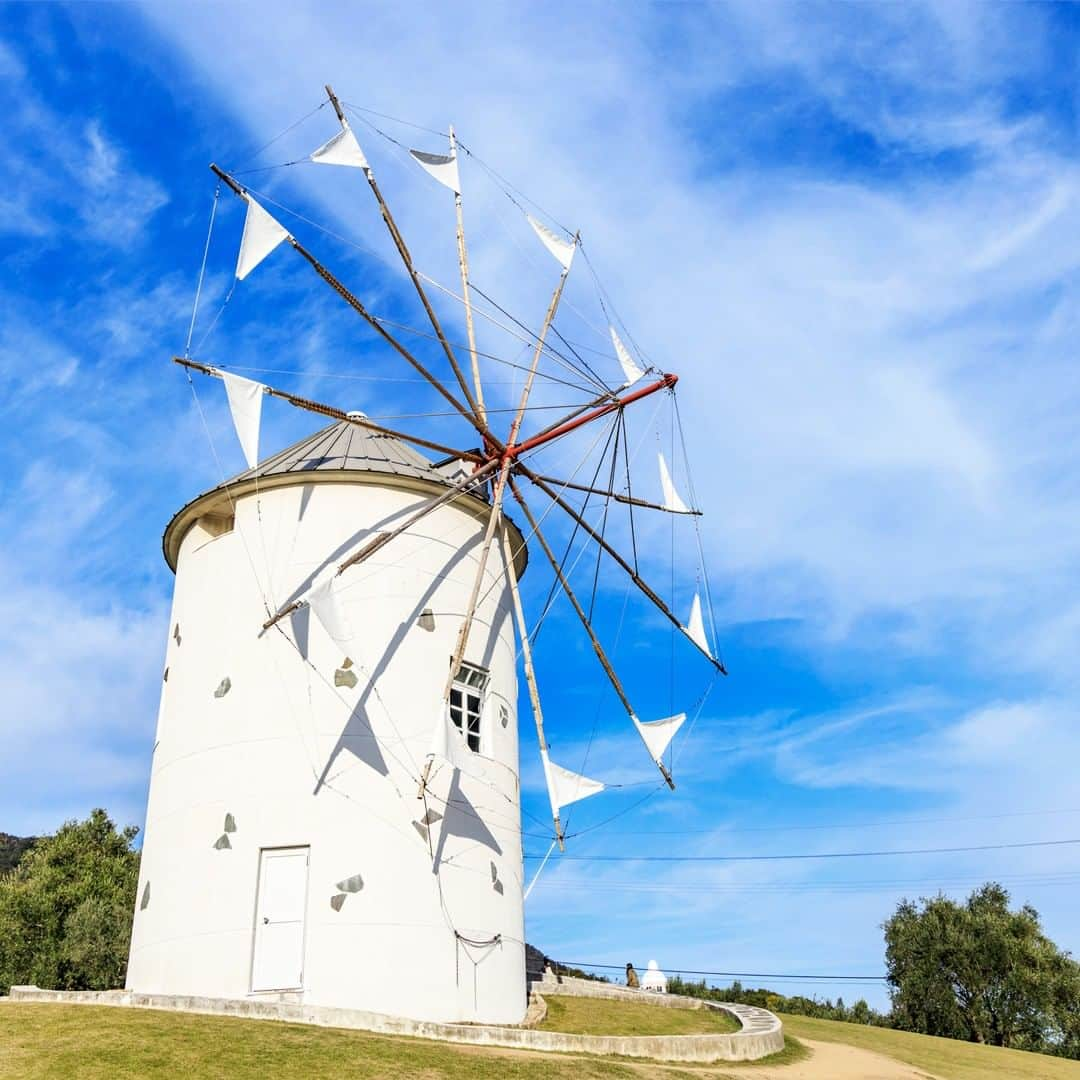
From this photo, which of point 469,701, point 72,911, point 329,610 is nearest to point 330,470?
point 329,610

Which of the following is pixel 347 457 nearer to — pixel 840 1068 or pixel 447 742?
pixel 447 742

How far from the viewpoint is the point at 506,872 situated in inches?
722

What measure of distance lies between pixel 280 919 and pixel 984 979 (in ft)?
77.8

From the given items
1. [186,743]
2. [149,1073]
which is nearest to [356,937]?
[186,743]

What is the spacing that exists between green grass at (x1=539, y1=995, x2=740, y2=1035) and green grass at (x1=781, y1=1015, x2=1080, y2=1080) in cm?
224

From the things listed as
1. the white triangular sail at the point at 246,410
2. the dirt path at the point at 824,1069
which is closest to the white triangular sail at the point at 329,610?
the white triangular sail at the point at 246,410

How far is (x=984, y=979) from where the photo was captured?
31.3 metres

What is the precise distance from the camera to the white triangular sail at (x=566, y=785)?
18234 millimetres

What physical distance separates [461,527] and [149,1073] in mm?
11051

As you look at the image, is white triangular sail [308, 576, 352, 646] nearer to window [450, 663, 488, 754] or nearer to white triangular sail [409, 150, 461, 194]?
window [450, 663, 488, 754]

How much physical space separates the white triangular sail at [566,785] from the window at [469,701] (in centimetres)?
127

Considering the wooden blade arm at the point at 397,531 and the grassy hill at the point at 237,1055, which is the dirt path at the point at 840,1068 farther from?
the wooden blade arm at the point at 397,531

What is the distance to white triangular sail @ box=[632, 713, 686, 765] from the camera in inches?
786

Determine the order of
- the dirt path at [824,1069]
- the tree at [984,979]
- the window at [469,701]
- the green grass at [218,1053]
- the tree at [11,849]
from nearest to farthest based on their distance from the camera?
the green grass at [218,1053]
the dirt path at [824,1069]
the window at [469,701]
the tree at [984,979]
the tree at [11,849]
